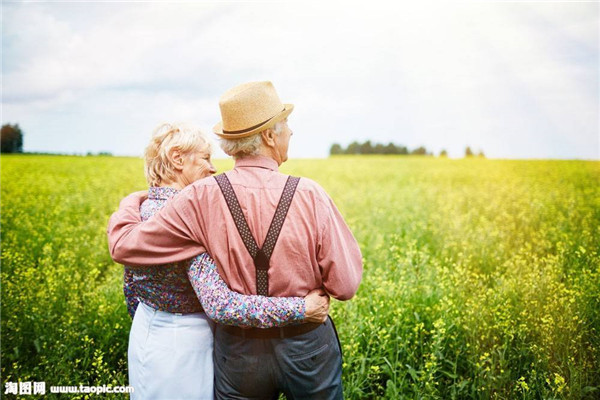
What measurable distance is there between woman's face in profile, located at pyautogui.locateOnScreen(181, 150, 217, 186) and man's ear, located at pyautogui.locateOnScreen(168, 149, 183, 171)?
0.09 feet

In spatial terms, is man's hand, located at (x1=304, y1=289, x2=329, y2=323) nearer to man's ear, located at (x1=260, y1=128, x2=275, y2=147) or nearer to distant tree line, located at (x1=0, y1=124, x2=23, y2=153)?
man's ear, located at (x1=260, y1=128, x2=275, y2=147)

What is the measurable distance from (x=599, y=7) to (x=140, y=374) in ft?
18.7

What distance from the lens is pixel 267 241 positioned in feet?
6.35

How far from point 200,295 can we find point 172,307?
33cm

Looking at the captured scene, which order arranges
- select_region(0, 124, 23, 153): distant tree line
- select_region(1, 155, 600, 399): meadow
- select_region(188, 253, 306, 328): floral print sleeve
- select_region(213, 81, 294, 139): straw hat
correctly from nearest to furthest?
select_region(188, 253, 306, 328): floral print sleeve → select_region(213, 81, 294, 139): straw hat → select_region(1, 155, 600, 399): meadow → select_region(0, 124, 23, 153): distant tree line

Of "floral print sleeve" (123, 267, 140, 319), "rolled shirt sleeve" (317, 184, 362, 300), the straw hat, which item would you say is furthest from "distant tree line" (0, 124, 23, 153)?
"rolled shirt sleeve" (317, 184, 362, 300)

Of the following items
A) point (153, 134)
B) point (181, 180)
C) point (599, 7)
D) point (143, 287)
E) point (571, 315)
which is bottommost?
point (571, 315)

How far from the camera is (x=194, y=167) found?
234 cm

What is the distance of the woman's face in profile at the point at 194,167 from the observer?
2.32 metres

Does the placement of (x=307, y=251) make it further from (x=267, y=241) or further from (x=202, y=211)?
(x=202, y=211)

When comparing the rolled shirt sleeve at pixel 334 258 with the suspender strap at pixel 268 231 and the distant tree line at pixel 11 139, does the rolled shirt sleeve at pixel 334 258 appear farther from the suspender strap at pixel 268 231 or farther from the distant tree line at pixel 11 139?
the distant tree line at pixel 11 139

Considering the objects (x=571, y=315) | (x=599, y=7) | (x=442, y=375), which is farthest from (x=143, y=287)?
(x=599, y=7)

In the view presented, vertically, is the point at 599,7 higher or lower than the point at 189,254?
higher

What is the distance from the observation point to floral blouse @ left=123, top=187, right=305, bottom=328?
1918 millimetres
